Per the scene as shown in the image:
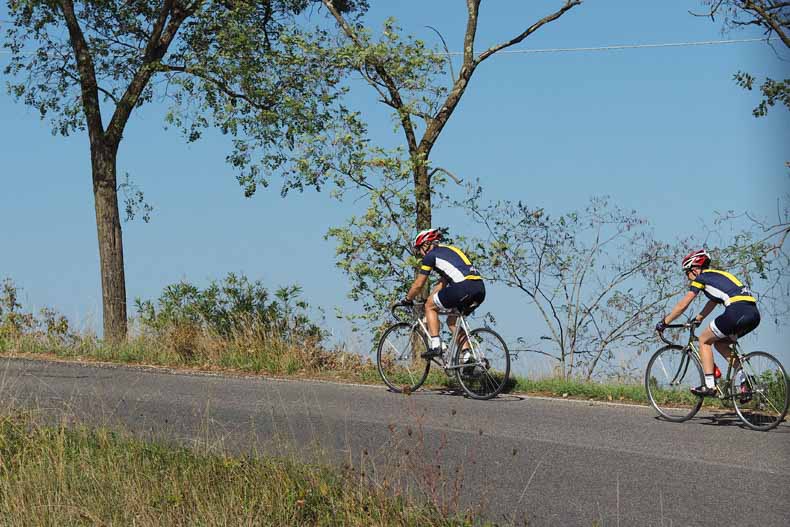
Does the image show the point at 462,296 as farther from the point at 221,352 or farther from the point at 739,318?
the point at 221,352

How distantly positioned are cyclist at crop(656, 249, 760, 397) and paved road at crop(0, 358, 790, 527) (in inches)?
31.3

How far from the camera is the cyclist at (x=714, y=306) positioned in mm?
11555

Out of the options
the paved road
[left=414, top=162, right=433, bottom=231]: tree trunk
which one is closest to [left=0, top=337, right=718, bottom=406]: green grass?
the paved road

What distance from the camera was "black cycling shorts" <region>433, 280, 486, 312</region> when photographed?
1349 cm

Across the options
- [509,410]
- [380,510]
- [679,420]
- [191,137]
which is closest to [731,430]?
[679,420]

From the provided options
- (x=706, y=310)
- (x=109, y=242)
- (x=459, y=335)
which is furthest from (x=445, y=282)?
(x=109, y=242)

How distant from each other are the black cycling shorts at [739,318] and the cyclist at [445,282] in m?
3.24

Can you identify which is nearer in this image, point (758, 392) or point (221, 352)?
point (758, 392)

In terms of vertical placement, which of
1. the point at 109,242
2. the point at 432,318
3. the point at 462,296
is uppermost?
the point at 109,242

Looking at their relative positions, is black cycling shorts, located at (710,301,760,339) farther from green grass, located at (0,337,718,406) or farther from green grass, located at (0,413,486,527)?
green grass, located at (0,413,486,527)

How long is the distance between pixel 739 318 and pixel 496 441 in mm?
3432

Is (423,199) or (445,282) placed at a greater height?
(423,199)

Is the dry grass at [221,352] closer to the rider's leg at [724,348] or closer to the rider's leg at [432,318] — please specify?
the rider's leg at [432,318]

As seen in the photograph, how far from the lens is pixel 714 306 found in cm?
1216
